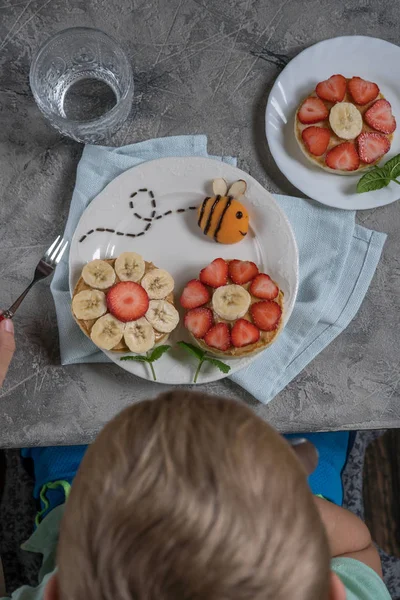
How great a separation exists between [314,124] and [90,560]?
779 millimetres

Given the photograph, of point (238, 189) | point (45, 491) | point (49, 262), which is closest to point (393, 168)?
point (238, 189)

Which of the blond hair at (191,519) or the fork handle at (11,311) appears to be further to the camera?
the fork handle at (11,311)

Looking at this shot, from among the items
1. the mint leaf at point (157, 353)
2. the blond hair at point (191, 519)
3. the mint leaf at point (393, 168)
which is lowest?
the blond hair at point (191, 519)

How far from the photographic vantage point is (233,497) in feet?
1.72

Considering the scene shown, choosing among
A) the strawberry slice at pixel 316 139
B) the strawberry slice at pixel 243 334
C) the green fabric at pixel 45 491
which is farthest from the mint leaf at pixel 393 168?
the green fabric at pixel 45 491

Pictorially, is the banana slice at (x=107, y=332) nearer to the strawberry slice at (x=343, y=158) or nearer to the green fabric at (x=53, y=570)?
the green fabric at (x=53, y=570)

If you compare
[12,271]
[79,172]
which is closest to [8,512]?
[12,271]

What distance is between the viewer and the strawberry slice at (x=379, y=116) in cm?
100

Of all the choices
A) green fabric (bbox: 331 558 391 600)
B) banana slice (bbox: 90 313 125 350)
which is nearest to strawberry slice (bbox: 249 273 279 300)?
banana slice (bbox: 90 313 125 350)

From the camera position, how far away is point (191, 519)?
0.51 metres

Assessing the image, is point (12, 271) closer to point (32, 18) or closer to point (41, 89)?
point (41, 89)

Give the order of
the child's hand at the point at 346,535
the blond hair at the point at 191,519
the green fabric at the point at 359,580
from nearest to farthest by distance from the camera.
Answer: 1. the blond hair at the point at 191,519
2. the green fabric at the point at 359,580
3. the child's hand at the point at 346,535

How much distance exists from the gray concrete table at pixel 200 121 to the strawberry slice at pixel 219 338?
0.52 feet

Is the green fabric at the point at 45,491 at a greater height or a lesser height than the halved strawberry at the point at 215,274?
lesser
